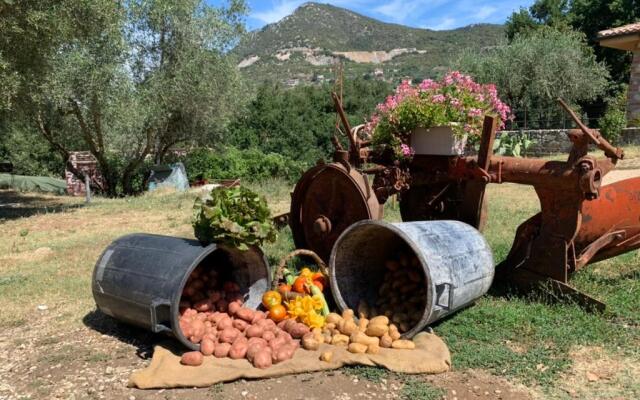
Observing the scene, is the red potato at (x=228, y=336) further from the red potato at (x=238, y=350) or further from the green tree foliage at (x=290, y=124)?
the green tree foliage at (x=290, y=124)

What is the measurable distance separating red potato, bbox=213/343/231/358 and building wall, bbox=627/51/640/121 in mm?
18603

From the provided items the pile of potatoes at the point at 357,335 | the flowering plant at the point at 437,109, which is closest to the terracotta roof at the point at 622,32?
the flowering plant at the point at 437,109

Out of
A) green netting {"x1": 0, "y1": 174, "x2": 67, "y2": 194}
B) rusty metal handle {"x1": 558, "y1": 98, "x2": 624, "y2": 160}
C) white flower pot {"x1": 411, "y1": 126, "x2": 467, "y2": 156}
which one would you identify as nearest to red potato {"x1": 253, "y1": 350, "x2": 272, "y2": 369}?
white flower pot {"x1": 411, "y1": 126, "x2": 467, "y2": 156}

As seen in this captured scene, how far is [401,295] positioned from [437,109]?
191 centimetres

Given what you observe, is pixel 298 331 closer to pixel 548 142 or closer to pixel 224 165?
pixel 548 142

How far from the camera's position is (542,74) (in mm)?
25312

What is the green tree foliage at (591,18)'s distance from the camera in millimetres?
30609

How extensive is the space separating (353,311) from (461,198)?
1.89 meters

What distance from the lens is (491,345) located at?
4445 mm

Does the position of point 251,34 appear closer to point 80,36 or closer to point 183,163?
point 183,163

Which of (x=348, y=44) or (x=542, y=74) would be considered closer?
(x=542, y=74)

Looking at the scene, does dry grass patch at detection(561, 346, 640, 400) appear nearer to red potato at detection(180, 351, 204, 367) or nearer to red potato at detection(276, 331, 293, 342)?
red potato at detection(276, 331, 293, 342)

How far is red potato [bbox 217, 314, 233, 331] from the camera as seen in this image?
4.58m

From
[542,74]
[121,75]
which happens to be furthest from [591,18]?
[121,75]
